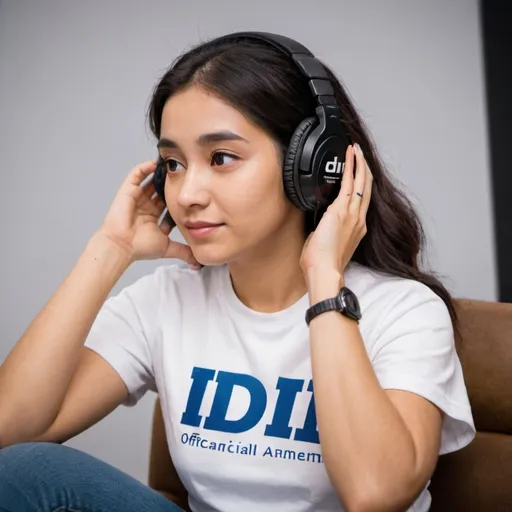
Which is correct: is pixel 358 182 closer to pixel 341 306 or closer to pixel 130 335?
pixel 341 306

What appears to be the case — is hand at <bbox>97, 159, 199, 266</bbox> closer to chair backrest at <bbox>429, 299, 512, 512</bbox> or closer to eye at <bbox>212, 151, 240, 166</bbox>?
eye at <bbox>212, 151, 240, 166</bbox>

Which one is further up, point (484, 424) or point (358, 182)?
point (358, 182)

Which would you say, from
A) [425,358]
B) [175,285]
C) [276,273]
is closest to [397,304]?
[425,358]

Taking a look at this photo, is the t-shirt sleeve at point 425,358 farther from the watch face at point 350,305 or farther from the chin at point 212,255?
the chin at point 212,255

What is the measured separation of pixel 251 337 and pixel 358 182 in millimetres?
314

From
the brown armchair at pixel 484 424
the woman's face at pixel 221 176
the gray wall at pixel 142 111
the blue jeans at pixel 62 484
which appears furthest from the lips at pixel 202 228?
the gray wall at pixel 142 111

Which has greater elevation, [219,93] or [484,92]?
[219,93]

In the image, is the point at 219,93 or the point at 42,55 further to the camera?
the point at 42,55

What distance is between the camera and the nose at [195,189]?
46.9 inches

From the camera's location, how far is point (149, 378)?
1.43 meters

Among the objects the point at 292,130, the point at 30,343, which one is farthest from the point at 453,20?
the point at 30,343

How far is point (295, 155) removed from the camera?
1.18 m

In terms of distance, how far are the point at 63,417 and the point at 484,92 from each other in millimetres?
1214

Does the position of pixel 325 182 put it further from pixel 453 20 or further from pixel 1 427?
pixel 453 20
